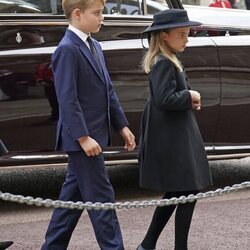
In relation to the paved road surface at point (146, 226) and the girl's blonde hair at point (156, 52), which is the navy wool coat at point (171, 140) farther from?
the paved road surface at point (146, 226)

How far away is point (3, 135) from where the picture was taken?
5.95 m

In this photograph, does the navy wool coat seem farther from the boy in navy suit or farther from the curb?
the curb

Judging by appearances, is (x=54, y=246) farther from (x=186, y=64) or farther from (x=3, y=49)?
(x=186, y=64)

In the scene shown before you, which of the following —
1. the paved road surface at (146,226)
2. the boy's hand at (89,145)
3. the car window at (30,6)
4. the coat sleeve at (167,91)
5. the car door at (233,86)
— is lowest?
the paved road surface at (146,226)

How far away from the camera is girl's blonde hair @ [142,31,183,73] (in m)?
4.72

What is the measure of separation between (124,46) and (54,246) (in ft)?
6.26

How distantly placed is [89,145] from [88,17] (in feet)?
2.28

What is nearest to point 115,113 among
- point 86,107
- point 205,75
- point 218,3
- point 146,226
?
point 86,107

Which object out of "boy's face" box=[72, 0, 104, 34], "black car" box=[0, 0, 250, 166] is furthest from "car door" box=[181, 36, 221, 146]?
"boy's face" box=[72, 0, 104, 34]

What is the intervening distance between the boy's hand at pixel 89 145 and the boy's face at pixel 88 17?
0.60m

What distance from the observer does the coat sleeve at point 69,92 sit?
4.37 m

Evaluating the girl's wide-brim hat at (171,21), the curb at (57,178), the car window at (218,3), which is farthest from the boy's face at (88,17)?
the car window at (218,3)

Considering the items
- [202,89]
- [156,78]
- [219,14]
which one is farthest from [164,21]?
[219,14]

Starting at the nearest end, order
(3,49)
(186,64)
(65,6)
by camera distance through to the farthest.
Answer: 1. (65,6)
2. (3,49)
3. (186,64)
